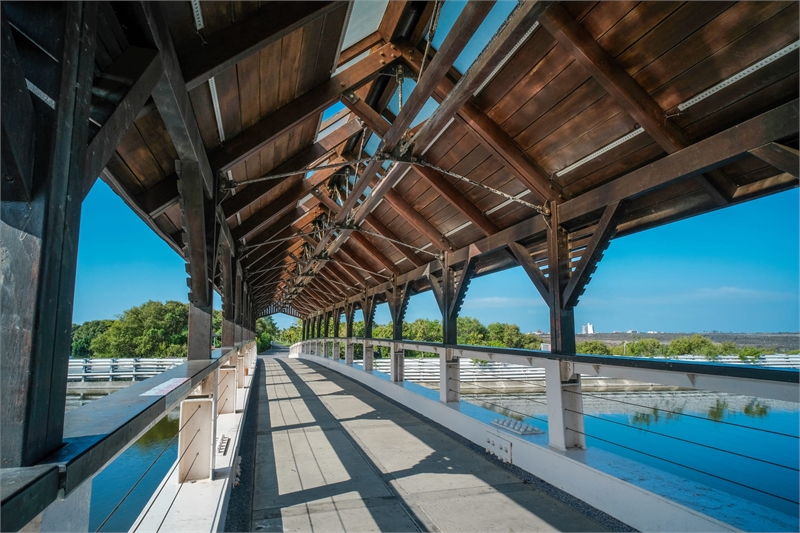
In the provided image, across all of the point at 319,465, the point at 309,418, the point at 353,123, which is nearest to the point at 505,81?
the point at 353,123

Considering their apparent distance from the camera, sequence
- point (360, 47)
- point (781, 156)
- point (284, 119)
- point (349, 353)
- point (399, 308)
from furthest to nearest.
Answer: point (349, 353) < point (399, 308) < point (360, 47) < point (284, 119) < point (781, 156)

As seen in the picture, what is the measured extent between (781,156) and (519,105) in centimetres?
207

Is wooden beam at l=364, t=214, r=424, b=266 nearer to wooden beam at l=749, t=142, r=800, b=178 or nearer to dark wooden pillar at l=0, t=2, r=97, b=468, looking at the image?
wooden beam at l=749, t=142, r=800, b=178

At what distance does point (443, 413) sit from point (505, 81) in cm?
445

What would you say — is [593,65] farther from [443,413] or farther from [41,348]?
[443,413]

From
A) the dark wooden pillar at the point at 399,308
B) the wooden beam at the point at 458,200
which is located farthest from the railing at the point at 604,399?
the wooden beam at the point at 458,200

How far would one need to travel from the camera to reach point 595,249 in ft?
11.8

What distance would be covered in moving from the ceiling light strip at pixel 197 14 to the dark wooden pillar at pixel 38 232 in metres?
1.27

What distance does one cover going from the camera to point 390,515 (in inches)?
122

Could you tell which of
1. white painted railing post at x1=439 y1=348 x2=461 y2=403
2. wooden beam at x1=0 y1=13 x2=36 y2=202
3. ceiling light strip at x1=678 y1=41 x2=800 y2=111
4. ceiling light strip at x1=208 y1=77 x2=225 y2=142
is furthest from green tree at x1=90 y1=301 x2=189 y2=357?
ceiling light strip at x1=678 y1=41 x2=800 y2=111

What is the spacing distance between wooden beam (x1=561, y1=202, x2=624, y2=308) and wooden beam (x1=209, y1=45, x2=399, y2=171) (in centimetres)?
261

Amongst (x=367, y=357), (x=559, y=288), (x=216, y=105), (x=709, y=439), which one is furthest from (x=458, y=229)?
(x=709, y=439)

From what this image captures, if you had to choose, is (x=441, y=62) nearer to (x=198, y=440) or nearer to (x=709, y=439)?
(x=198, y=440)

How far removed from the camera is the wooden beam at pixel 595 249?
11.5ft
